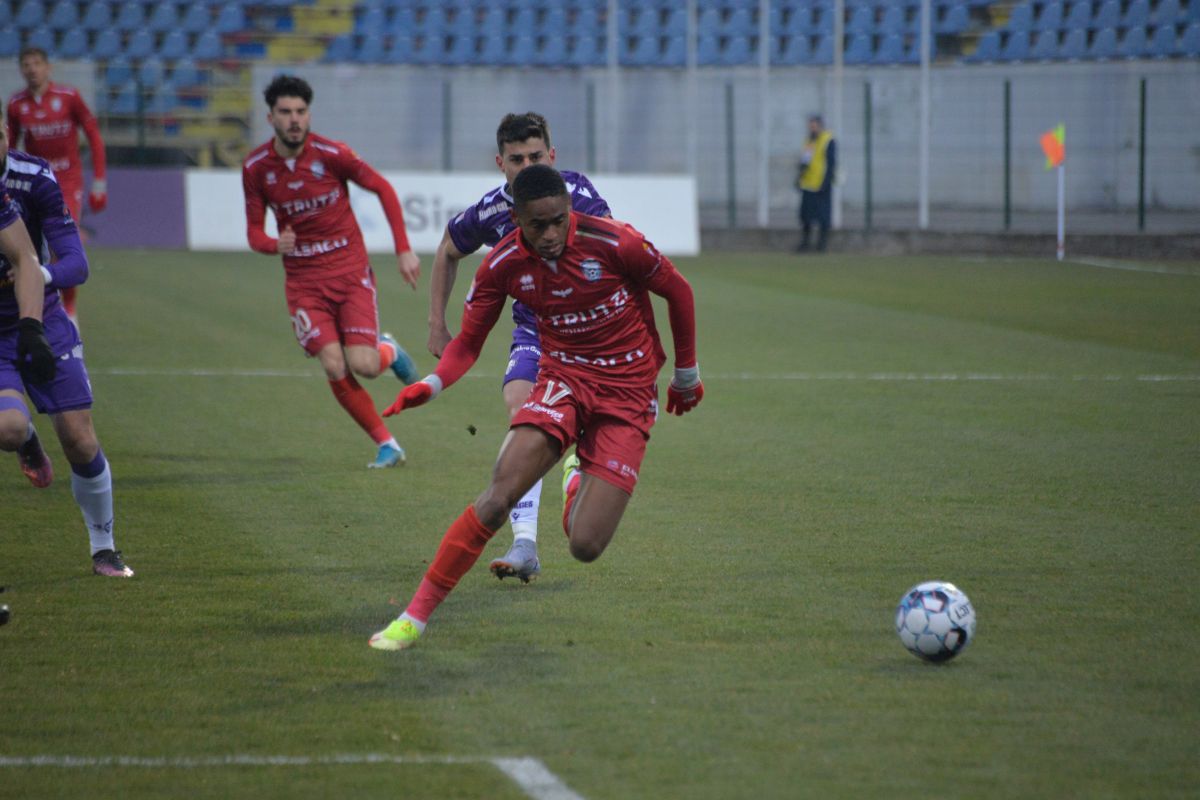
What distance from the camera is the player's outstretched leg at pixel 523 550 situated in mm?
6004

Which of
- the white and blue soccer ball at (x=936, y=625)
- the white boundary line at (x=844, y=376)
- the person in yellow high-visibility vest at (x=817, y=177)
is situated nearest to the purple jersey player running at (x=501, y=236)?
the white and blue soccer ball at (x=936, y=625)

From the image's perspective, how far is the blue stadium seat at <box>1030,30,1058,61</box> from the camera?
92.0 ft

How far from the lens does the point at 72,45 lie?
28109 mm

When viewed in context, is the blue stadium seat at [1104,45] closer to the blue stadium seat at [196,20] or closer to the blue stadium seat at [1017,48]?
the blue stadium seat at [1017,48]

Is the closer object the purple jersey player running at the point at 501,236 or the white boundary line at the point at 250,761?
the white boundary line at the point at 250,761

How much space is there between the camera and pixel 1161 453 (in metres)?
8.81

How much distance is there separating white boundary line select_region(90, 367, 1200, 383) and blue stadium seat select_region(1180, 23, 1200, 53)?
52.3ft

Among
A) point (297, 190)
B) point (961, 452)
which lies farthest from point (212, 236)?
point (961, 452)

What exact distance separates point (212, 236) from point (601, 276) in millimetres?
19726

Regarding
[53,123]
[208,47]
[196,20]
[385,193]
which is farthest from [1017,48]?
[385,193]

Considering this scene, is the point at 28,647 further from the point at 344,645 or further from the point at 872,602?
the point at 872,602

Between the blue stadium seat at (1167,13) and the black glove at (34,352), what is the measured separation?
976 inches

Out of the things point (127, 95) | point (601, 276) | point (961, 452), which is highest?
point (127, 95)

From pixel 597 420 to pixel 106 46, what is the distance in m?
25.4
